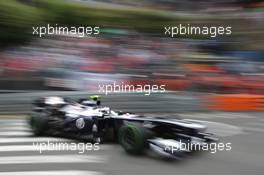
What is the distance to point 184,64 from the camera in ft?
51.3

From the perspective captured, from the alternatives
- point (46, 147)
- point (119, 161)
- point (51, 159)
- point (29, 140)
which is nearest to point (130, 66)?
point (29, 140)

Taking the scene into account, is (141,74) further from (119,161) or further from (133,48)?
(119,161)

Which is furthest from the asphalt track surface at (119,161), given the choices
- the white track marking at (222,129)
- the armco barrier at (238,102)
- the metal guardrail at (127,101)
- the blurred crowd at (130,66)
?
the blurred crowd at (130,66)

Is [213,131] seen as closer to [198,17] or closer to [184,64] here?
[184,64]

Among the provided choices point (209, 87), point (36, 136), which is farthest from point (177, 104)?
point (36, 136)

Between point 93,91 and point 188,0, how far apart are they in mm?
11226

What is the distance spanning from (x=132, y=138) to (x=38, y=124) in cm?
232

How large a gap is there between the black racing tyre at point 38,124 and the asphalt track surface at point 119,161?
5.2 inches

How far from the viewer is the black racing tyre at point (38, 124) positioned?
9477mm

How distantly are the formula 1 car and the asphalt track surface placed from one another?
A: 6.7 inches

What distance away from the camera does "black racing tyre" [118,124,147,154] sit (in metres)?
7.82

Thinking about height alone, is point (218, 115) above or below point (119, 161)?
above

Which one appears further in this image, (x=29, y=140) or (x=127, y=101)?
(x=127, y=101)

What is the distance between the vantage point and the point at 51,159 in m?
8.01
